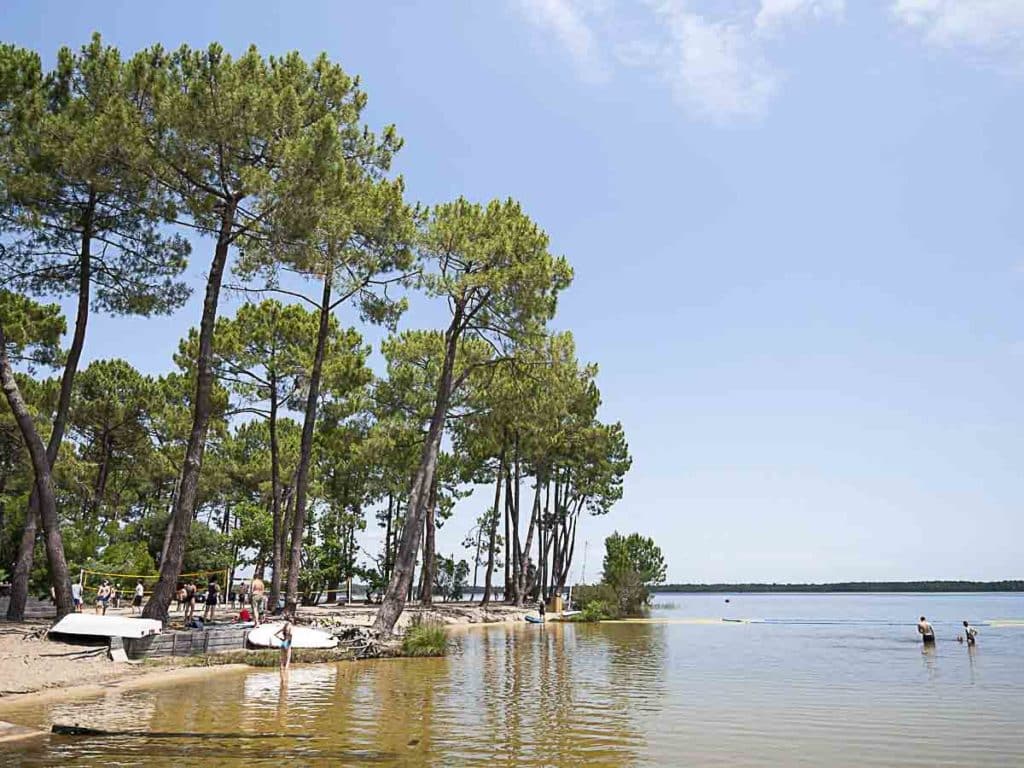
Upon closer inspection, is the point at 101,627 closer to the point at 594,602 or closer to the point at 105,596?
the point at 105,596

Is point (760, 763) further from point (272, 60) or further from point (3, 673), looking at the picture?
point (272, 60)

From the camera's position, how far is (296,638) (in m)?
21.9

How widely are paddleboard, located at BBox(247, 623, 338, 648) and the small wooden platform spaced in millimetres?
488

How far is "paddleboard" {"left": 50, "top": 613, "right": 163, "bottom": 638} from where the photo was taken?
1795cm

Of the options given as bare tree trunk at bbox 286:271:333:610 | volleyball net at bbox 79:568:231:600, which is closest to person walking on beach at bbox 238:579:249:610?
volleyball net at bbox 79:568:231:600

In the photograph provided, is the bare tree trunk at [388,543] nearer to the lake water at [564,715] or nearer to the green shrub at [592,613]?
the green shrub at [592,613]

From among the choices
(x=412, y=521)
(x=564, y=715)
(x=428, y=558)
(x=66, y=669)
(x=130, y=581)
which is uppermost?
(x=412, y=521)

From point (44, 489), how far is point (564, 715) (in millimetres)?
13957

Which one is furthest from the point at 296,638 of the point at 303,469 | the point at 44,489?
the point at 44,489

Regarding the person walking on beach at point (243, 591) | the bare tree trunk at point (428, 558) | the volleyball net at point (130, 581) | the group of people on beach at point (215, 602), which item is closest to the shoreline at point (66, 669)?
the group of people on beach at point (215, 602)

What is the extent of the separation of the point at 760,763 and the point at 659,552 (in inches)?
2837

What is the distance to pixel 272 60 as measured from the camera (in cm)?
2178

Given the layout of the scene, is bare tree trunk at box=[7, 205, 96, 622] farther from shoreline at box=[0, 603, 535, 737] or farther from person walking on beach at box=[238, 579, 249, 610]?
person walking on beach at box=[238, 579, 249, 610]

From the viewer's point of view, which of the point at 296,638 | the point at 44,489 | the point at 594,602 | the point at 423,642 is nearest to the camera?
the point at 44,489
